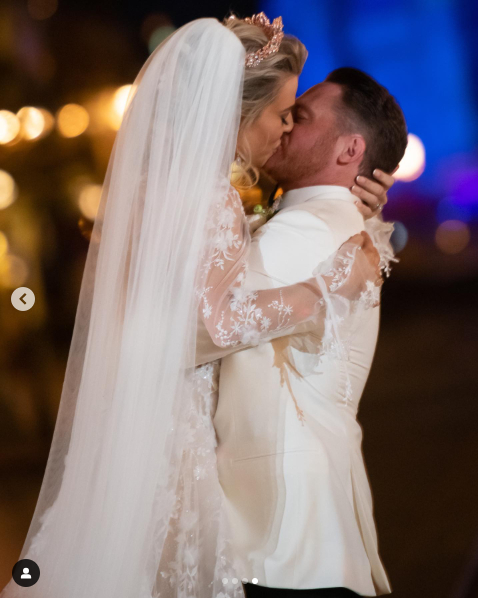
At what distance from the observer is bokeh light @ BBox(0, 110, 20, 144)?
3.07 m

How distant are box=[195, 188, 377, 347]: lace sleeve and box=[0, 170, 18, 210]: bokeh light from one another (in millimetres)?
2437

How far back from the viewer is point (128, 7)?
295cm

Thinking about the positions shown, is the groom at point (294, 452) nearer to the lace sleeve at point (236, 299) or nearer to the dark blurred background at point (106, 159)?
the lace sleeve at point (236, 299)

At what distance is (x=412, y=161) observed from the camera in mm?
3809

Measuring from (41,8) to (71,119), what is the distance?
0.61 m

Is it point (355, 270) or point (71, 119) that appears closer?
point (355, 270)

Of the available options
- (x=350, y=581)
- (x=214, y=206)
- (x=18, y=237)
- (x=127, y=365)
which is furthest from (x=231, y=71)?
(x=18, y=237)

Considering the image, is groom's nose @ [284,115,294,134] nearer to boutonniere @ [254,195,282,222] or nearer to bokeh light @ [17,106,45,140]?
boutonniere @ [254,195,282,222]

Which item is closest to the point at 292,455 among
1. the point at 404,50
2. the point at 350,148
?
the point at 350,148

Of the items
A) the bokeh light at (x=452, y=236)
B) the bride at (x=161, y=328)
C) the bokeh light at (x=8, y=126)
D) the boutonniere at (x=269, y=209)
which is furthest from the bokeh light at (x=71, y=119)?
the bokeh light at (x=452, y=236)

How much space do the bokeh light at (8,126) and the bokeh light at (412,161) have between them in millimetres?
2171

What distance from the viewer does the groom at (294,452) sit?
3.61 feet

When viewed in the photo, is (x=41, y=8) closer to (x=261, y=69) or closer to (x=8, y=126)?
(x=8, y=126)

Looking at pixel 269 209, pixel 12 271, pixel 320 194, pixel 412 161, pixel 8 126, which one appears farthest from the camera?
pixel 412 161
